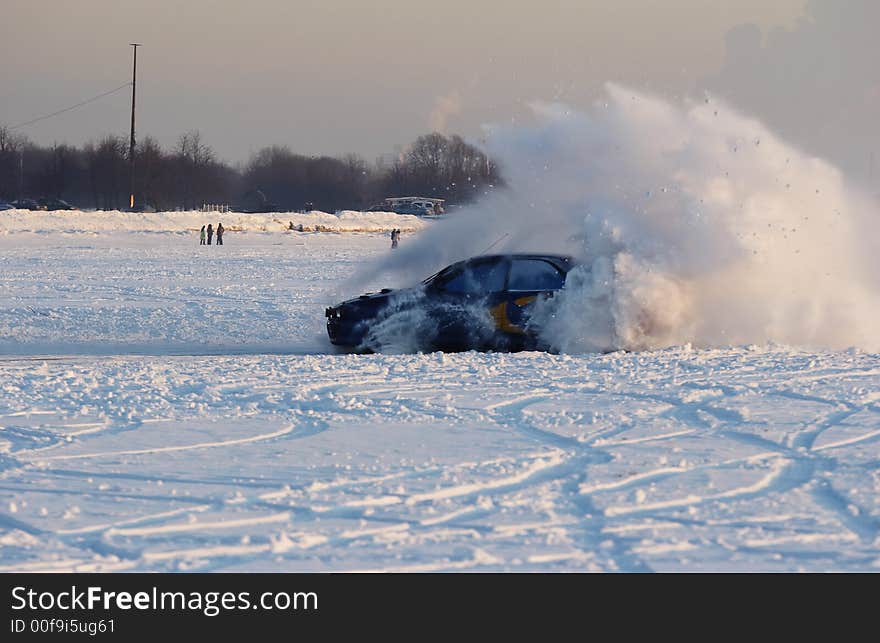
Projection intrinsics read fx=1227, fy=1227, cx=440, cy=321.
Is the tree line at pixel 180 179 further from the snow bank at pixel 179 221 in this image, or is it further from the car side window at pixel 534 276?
the car side window at pixel 534 276

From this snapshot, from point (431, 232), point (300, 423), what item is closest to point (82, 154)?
point (431, 232)

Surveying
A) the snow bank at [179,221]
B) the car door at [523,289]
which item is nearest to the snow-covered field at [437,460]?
the car door at [523,289]

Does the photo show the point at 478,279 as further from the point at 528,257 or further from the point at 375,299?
the point at 375,299

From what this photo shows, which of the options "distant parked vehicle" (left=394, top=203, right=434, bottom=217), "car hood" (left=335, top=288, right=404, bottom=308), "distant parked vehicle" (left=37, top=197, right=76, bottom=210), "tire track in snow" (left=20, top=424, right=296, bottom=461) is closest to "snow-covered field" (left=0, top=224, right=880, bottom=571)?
"tire track in snow" (left=20, top=424, right=296, bottom=461)

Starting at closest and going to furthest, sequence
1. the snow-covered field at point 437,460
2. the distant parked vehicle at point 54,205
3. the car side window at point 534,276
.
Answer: the snow-covered field at point 437,460, the car side window at point 534,276, the distant parked vehicle at point 54,205

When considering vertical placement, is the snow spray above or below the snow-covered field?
above

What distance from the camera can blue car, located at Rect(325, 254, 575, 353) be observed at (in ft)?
49.4

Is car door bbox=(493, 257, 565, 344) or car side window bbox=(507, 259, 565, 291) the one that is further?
car side window bbox=(507, 259, 565, 291)

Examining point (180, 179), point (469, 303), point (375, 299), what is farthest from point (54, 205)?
point (469, 303)

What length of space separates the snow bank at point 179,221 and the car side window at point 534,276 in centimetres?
4298

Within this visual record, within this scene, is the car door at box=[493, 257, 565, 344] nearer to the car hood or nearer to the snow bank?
the car hood

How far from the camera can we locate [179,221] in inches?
2800

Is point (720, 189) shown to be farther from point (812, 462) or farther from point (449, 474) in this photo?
point (449, 474)

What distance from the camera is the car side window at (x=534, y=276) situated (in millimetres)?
15202
